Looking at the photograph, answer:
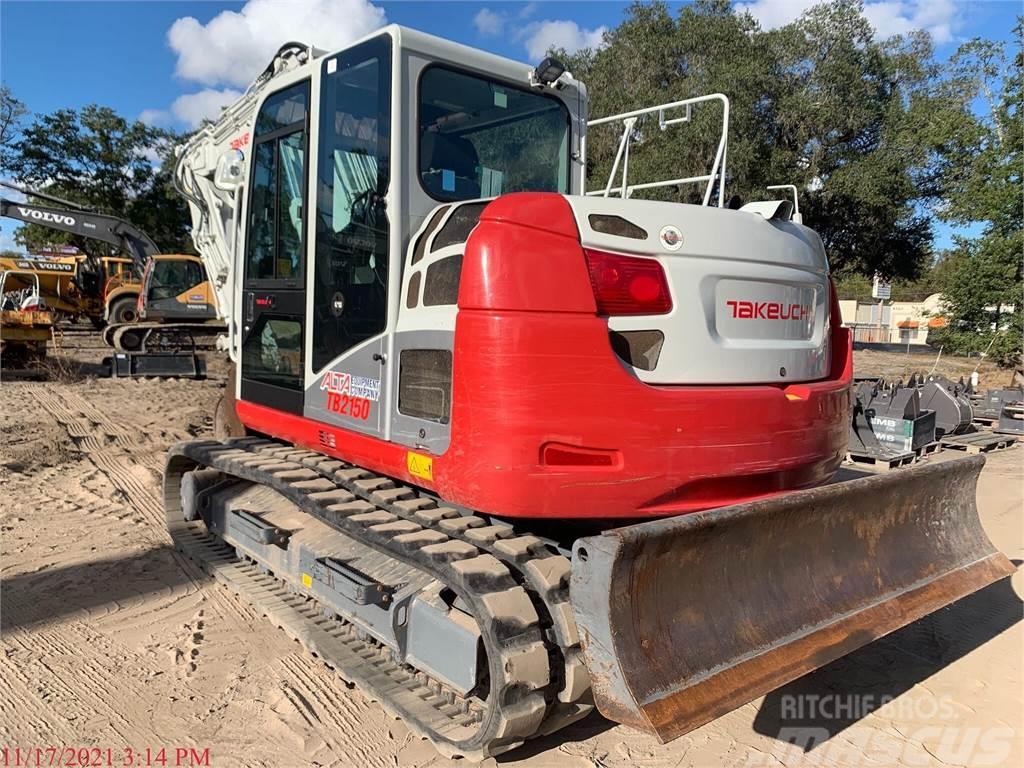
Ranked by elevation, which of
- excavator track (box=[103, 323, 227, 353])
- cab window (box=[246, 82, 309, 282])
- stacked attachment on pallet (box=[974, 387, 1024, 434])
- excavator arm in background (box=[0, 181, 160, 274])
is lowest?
stacked attachment on pallet (box=[974, 387, 1024, 434])

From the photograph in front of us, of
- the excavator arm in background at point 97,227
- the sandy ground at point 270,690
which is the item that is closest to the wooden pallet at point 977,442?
the sandy ground at point 270,690

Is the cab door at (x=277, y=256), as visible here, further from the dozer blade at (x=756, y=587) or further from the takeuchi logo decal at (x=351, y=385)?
the dozer blade at (x=756, y=587)

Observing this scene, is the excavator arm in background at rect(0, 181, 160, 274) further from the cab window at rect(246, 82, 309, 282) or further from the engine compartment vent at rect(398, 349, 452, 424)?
the engine compartment vent at rect(398, 349, 452, 424)

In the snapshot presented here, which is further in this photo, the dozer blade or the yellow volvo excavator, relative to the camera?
the yellow volvo excavator

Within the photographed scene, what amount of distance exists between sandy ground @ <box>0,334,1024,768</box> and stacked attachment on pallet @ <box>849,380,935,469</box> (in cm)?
298

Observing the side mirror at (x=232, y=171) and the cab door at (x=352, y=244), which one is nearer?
the cab door at (x=352, y=244)

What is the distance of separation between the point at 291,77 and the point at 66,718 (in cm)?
312

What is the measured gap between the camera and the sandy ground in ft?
9.49

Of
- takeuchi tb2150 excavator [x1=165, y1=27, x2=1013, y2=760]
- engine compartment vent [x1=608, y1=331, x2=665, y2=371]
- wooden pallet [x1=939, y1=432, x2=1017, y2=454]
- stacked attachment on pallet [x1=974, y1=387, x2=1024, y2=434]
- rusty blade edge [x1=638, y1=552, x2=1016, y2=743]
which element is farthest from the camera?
stacked attachment on pallet [x1=974, y1=387, x2=1024, y2=434]

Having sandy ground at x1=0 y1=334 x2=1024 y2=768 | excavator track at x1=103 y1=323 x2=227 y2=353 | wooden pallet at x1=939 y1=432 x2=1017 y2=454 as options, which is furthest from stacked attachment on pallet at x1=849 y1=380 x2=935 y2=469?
excavator track at x1=103 y1=323 x2=227 y2=353

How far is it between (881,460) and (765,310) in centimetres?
609

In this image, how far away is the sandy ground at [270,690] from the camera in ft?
9.49

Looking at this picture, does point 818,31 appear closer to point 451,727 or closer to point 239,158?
point 239,158

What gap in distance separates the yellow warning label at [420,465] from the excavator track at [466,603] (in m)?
0.26
